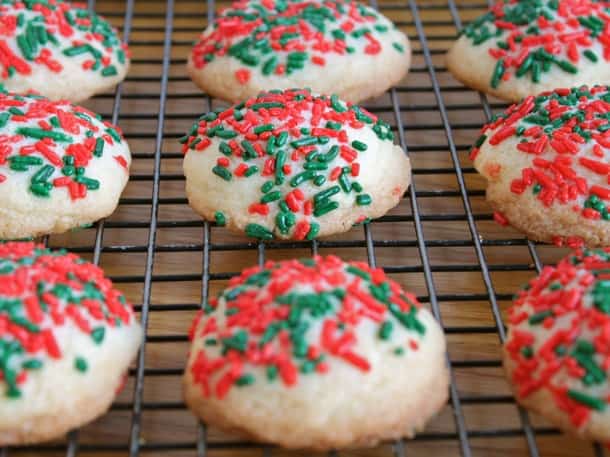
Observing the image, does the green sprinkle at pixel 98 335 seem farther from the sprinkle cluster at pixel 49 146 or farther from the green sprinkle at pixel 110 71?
the green sprinkle at pixel 110 71

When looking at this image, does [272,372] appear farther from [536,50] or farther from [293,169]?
[536,50]

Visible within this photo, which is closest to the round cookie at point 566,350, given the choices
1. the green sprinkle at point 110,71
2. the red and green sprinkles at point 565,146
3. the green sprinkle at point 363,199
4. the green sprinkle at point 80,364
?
the red and green sprinkles at point 565,146

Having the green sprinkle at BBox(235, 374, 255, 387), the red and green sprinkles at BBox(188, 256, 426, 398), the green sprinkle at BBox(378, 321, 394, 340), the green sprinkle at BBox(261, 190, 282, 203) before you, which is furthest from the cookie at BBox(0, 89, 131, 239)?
the green sprinkle at BBox(378, 321, 394, 340)

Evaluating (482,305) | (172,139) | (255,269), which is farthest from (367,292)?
(172,139)

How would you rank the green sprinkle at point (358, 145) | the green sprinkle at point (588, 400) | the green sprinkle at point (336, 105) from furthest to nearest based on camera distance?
1. the green sprinkle at point (336, 105)
2. the green sprinkle at point (358, 145)
3. the green sprinkle at point (588, 400)

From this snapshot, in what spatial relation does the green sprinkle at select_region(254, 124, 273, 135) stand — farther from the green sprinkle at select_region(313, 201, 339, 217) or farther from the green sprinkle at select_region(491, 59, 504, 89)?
the green sprinkle at select_region(491, 59, 504, 89)

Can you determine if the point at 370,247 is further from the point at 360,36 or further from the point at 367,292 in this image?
the point at 360,36

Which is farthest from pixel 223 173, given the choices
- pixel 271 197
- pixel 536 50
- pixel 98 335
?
pixel 536 50
